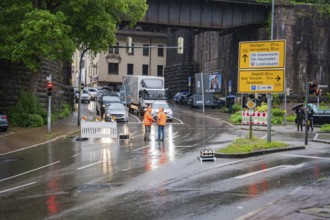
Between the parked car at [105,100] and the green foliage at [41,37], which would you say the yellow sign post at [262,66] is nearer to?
the green foliage at [41,37]

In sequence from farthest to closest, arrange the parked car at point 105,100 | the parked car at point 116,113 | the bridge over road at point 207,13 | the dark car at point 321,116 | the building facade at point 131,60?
1. the building facade at point 131,60
2. the bridge over road at point 207,13
3. the parked car at point 105,100
4. the parked car at point 116,113
5. the dark car at point 321,116

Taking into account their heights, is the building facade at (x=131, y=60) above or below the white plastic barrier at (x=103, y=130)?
above

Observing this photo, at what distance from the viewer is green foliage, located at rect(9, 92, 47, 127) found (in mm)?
33688

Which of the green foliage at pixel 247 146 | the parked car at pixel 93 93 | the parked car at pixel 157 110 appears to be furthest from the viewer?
the parked car at pixel 93 93

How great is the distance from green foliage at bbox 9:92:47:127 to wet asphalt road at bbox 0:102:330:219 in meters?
11.2

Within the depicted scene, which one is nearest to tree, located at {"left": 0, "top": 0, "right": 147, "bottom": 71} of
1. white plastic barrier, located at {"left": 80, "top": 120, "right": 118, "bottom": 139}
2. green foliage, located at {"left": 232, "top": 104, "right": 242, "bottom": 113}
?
white plastic barrier, located at {"left": 80, "top": 120, "right": 118, "bottom": 139}

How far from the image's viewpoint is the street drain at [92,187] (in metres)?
12.6

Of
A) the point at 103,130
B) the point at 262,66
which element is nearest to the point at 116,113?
the point at 103,130

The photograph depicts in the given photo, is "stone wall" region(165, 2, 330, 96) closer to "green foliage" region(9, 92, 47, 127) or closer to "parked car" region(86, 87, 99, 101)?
"parked car" region(86, 87, 99, 101)

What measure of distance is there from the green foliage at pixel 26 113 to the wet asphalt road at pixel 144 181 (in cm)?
1115

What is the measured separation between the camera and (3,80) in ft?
116

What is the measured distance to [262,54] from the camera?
2202 cm

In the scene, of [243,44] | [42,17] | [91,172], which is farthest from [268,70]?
[42,17]

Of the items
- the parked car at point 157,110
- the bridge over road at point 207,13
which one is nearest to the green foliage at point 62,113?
the parked car at point 157,110
